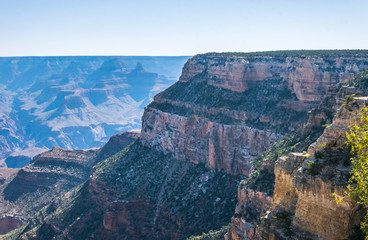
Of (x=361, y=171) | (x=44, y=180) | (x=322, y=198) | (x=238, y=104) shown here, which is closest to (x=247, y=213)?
(x=322, y=198)

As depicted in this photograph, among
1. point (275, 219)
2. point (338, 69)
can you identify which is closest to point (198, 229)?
point (338, 69)

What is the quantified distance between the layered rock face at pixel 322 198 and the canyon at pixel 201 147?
29723 millimetres

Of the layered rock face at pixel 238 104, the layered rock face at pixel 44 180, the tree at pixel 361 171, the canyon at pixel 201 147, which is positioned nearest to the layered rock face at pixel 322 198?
the tree at pixel 361 171

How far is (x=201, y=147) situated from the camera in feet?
267

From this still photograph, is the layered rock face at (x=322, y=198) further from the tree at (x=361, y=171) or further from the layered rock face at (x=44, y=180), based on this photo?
the layered rock face at (x=44, y=180)

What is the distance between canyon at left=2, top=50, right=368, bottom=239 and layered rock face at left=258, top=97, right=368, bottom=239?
2972 centimetres

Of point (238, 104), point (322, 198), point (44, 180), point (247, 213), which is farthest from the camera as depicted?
point (44, 180)

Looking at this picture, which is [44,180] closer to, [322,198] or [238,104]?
[238,104]

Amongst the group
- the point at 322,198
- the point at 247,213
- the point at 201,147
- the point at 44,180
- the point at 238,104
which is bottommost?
the point at 44,180

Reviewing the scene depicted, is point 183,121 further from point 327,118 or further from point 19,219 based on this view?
point 19,219

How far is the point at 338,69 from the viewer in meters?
68.7

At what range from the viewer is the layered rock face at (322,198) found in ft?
62.7

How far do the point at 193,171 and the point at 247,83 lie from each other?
21898 mm

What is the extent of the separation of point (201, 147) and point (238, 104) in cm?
1154
